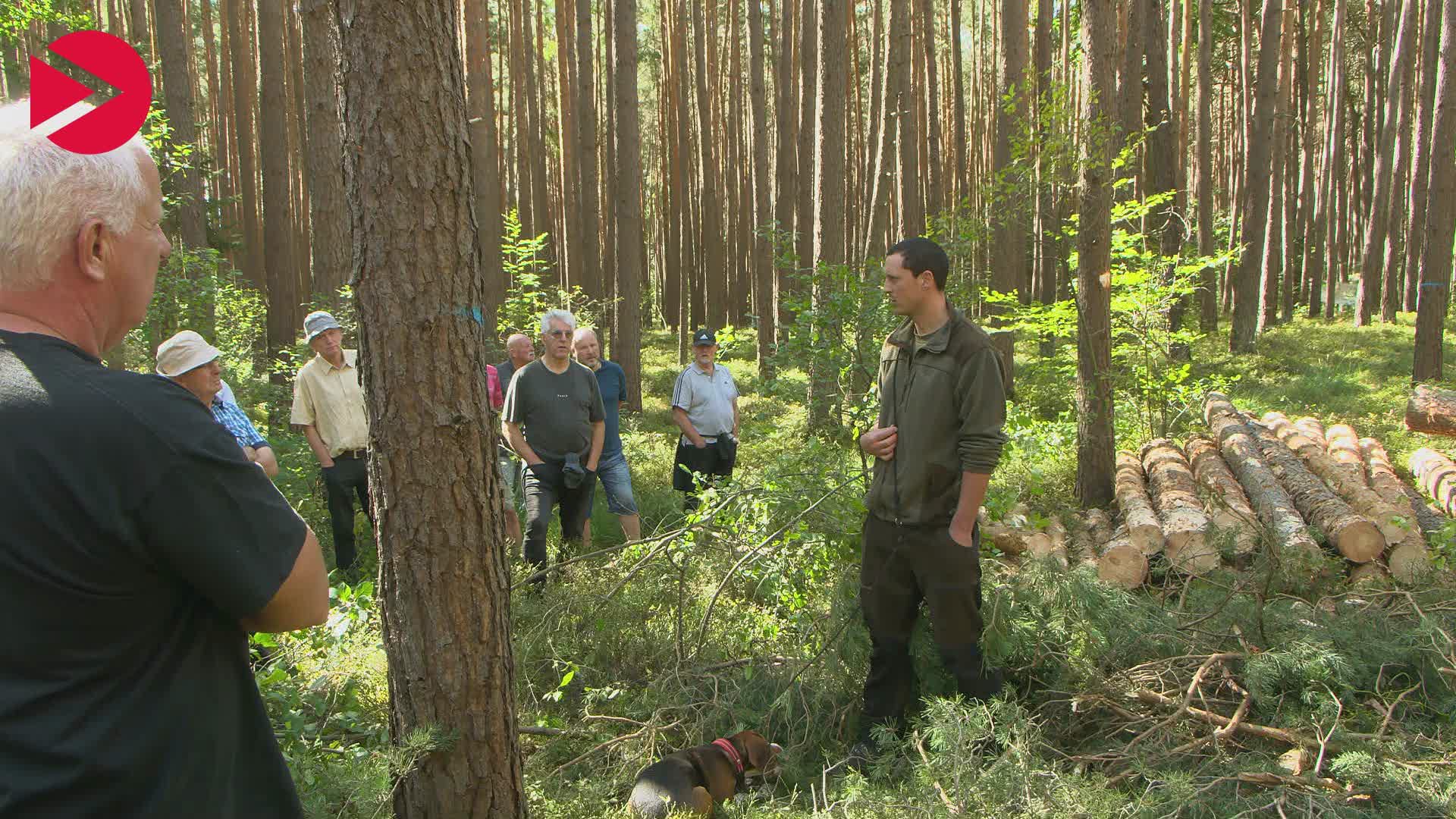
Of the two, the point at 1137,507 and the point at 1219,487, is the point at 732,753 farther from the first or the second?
the point at 1137,507

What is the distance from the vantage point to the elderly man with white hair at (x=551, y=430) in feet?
20.1

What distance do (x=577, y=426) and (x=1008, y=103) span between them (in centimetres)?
469

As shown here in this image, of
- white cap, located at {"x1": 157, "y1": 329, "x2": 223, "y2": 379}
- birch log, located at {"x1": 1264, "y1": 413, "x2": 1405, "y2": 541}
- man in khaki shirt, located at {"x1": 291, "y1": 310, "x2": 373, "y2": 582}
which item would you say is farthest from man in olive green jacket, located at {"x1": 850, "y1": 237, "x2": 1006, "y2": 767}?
birch log, located at {"x1": 1264, "y1": 413, "x2": 1405, "y2": 541}

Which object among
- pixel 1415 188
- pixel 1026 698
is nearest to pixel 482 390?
pixel 1026 698

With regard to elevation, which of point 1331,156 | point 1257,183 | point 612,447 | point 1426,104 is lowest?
point 612,447

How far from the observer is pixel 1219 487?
20.5 feet

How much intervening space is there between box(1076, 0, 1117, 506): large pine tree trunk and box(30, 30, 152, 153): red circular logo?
718 centimetres

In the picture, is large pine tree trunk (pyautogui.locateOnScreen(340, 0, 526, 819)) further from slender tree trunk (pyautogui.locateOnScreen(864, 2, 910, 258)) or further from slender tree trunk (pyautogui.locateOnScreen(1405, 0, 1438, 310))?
slender tree trunk (pyautogui.locateOnScreen(1405, 0, 1438, 310))

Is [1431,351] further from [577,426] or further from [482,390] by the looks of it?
[482,390]

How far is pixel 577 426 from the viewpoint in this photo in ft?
20.6

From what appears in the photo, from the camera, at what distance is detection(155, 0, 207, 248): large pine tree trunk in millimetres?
12836

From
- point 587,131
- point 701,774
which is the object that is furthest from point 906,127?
point 701,774

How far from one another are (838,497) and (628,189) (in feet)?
29.8

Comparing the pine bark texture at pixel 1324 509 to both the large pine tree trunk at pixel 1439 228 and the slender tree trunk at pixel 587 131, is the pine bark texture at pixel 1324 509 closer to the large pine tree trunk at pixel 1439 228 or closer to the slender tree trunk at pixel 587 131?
the large pine tree trunk at pixel 1439 228
